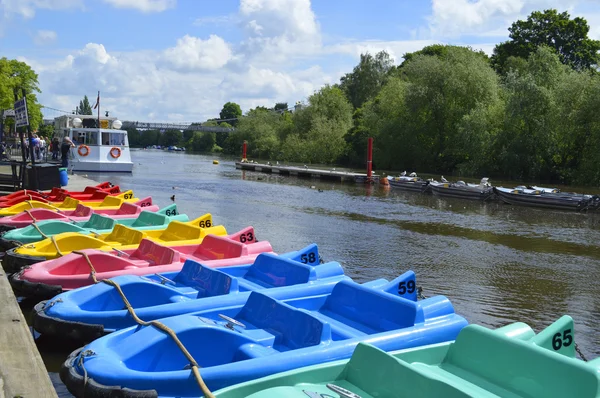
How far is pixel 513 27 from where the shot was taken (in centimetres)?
6731

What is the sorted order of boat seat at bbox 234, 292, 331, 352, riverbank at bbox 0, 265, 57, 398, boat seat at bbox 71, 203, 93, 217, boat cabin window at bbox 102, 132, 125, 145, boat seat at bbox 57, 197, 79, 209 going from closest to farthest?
1. riverbank at bbox 0, 265, 57, 398
2. boat seat at bbox 234, 292, 331, 352
3. boat seat at bbox 71, 203, 93, 217
4. boat seat at bbox 57, 197, 79, 209
5. boat cabin window at bbox 102, 132, 125, 145

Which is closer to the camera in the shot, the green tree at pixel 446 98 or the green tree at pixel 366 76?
the green tree at pixel 446 98

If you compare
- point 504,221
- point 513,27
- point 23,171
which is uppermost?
point 513,27

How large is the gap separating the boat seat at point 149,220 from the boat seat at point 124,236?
1.44 m

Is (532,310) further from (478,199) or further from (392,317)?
(478,199)

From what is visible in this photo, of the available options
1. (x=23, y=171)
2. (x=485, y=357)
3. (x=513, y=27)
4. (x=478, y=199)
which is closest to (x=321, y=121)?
(x=513, y=27)

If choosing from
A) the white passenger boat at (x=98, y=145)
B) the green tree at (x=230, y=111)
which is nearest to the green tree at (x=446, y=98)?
the white passenger boat at (x=98, y=145)

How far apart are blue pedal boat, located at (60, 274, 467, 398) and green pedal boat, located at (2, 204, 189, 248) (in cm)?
563

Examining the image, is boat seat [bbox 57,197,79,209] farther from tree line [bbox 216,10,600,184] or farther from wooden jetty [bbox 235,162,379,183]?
tree line [bbox 216,10,600,184]

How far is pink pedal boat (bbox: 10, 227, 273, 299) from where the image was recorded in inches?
322

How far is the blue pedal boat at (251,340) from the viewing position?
4.91 meters

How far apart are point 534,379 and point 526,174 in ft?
143

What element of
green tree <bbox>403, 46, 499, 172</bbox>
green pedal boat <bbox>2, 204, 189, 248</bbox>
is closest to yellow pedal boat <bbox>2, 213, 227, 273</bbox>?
green pedal boat <bbox>2, 204, 189, 248</bbox>

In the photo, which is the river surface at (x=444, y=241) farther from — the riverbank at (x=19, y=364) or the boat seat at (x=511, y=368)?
the boat seat at (x=511, y=368)
